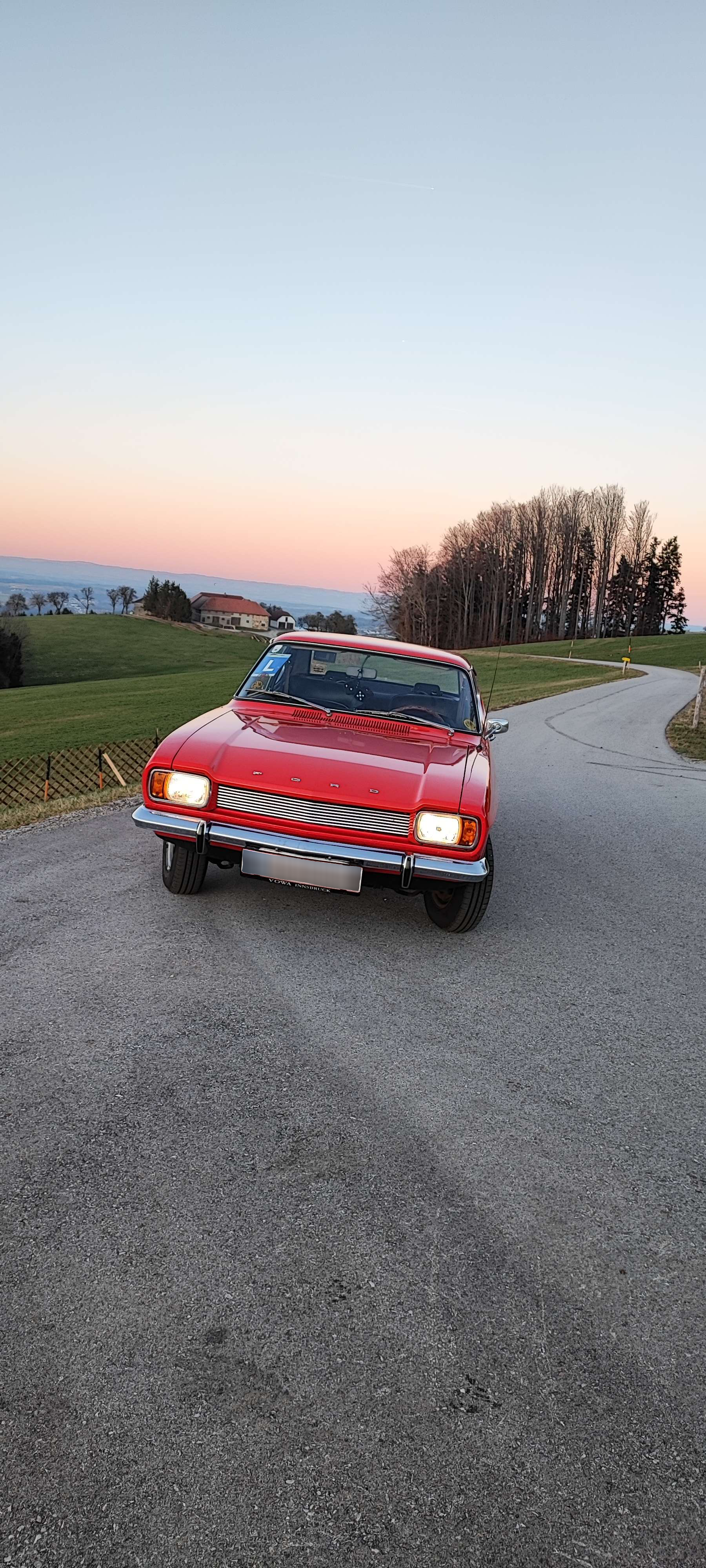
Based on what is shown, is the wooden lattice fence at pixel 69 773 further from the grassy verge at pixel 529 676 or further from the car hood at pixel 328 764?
the grassy verge at pixel 529 676

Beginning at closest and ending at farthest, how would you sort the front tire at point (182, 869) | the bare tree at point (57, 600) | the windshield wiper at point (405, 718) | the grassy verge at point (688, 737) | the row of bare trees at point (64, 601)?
the front tire at point (182, 869)
the windshield wiper at point (405, 718)
the grassy verge at point (688, 737)
the row of bare trees at point (64, 601)
the bare tree at point (57, 600)

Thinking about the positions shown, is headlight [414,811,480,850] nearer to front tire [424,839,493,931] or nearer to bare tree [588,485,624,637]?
front tire [424,839,493,931]

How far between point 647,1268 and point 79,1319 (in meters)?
1.49

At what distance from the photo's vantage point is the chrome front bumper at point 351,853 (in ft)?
14.6

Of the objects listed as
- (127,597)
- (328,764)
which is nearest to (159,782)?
(328,764)

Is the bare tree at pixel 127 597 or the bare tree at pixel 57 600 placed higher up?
the bare tree at pixel 127 597

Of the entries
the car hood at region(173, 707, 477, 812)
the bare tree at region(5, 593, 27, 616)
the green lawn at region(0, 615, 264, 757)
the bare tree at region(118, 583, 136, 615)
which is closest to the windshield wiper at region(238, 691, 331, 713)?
the car hood at region(173, 707, 477, 812)

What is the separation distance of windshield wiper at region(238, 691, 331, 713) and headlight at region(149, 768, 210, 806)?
4.13ft

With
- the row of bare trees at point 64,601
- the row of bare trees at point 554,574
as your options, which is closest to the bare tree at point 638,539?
the row of bare trees at point 554,574

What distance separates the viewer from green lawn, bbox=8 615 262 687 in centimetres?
6694

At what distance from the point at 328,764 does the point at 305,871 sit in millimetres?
567

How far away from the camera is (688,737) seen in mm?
17781

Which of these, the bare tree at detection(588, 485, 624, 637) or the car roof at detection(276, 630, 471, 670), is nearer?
the car roof at detection(276, 630, 471, 670)

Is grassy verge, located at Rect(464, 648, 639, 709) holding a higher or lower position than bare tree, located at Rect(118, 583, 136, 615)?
lower
